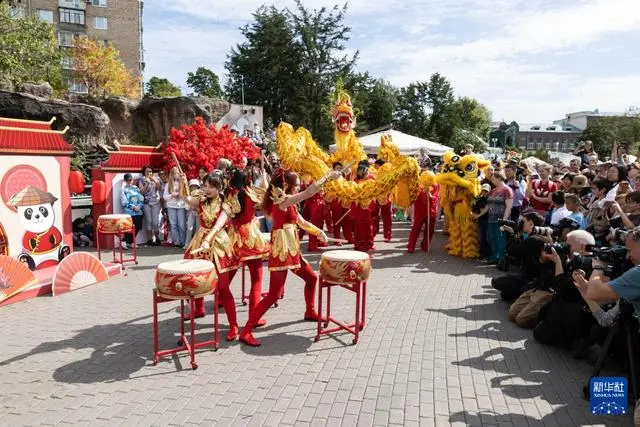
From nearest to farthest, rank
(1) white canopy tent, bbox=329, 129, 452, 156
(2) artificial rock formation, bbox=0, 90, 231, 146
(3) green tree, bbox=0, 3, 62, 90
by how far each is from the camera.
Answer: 1. (1) white canopy tent, bbox=329, 129, 452, 156
2. (3) green tree, bbox=0, 3, 62, 90
3. (2) artificial rock formation, bbox=0, 90, 231, 146

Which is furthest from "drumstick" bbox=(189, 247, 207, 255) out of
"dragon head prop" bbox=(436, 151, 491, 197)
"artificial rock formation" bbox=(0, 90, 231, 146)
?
"artificial rock formation" bbox=(0, 90, 231, 146)

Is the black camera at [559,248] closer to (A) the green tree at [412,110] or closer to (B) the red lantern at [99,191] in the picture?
(B) the red lantern at [99,191]

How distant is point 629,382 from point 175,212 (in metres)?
8.54

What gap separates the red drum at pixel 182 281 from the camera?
164 inches

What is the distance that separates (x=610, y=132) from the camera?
47.6 meters

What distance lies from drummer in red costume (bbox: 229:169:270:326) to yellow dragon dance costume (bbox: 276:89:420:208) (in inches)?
156

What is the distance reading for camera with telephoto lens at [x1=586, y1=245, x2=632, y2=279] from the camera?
350 cm

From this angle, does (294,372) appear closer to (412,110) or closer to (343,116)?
(343,116)

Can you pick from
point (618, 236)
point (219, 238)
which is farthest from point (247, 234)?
point (618, 236)

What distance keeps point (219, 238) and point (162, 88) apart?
45.3m

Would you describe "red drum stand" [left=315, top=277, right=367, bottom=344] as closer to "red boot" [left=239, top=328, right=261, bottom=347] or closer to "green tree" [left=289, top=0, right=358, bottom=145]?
"red boot" [left=239, top=328, right=261, bottom=347]

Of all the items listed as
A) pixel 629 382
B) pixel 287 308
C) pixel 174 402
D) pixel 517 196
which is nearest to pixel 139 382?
pixel 174 402

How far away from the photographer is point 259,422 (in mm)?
3453

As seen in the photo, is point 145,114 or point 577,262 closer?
point 577,262
